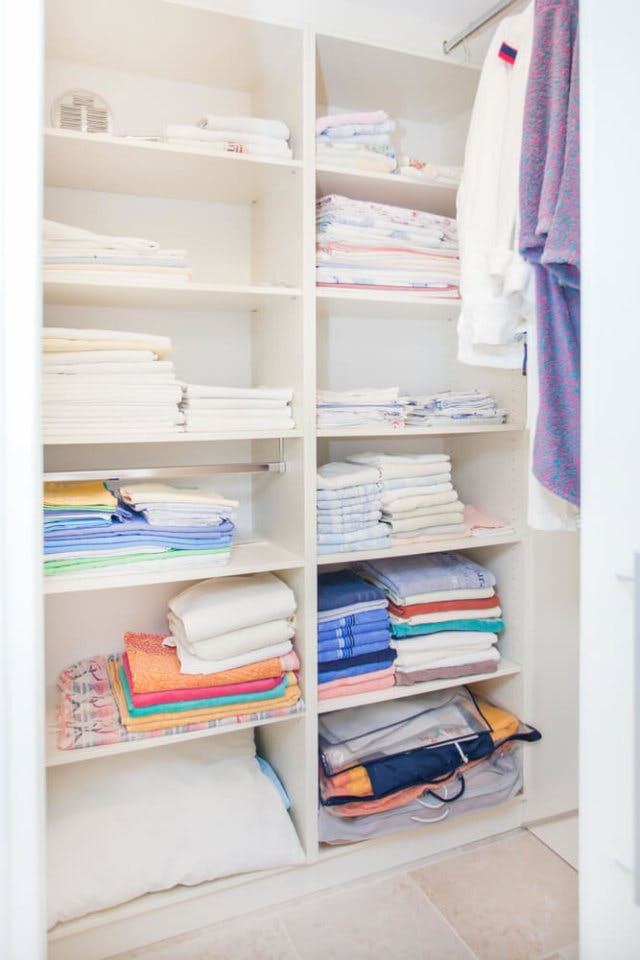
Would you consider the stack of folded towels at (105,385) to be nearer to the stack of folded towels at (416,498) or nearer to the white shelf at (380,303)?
the white shelf at (380,303)

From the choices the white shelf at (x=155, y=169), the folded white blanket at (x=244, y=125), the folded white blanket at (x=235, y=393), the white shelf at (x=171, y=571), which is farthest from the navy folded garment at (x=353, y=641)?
the folded white blanket at (x=244, y=125)

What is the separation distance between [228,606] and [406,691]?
1.83ft

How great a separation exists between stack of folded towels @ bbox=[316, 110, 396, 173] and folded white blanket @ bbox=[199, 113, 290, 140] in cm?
11

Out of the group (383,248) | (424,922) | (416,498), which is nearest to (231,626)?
(416,498)

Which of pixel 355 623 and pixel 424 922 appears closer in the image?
pixel 424 922

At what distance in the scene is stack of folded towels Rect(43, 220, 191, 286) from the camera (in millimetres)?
1560

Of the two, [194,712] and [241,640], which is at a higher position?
[241,640]

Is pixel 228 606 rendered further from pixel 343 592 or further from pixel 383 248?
pixel 383 248

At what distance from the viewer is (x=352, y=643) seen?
1875mm

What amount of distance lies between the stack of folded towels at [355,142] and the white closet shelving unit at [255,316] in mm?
43

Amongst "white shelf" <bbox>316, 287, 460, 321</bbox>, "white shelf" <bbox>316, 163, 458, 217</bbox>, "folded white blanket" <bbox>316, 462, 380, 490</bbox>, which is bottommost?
"folded white blanket" <bbox>316, 462, 380, 490</bbox>

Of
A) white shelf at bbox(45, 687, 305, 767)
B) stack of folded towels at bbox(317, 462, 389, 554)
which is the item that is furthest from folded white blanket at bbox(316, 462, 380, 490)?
white shelf at bbox(45, 687, 305, 767)

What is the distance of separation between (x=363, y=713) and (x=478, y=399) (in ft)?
3.07

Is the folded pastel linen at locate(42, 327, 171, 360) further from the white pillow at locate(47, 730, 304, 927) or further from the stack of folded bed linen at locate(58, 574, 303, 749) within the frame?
the white pillow at locate(47, 730, 304, 927)
